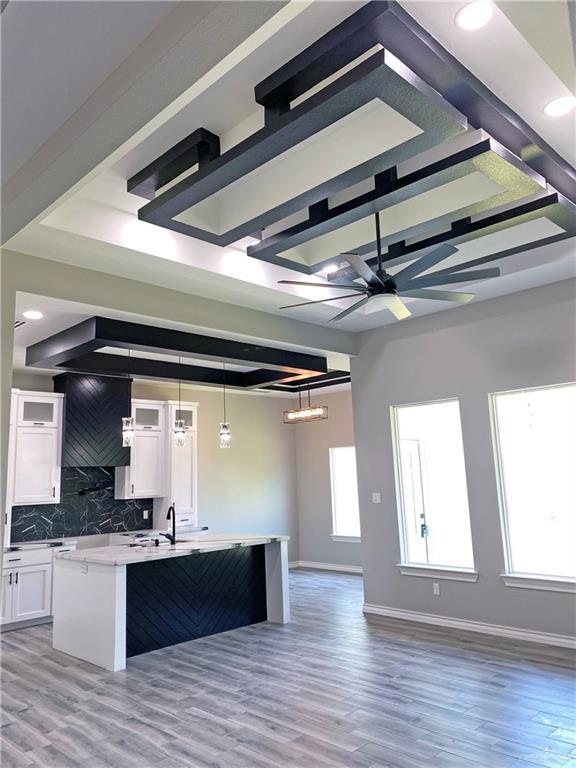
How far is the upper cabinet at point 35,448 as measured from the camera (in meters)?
6.40

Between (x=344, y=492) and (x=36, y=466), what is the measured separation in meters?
4.87

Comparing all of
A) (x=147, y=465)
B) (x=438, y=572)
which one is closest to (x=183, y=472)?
(x=147, y=465)

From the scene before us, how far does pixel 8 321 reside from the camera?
3.63 meters

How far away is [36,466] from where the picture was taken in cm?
657

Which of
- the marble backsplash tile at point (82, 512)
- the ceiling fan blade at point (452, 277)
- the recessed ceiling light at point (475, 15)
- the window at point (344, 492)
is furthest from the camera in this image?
the window at point (344, 492)

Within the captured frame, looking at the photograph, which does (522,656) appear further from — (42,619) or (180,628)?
(42,619)

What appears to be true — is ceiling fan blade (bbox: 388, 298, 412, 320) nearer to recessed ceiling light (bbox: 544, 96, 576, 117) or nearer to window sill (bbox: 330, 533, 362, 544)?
recessed ceiling light (bbox: 544, 96, 576, 117)

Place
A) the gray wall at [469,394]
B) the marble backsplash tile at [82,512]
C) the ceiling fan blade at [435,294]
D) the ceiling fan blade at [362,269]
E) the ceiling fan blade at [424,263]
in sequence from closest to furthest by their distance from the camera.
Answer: the ceiling fan blade at [362,269] → the ceiling fan blade at [424,263] → the ceiling fan blade at [435,294] → the gray wall at [469,394] → the marble backsplash tile at [82,512]

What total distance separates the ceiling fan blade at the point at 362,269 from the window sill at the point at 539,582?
3.07 meters

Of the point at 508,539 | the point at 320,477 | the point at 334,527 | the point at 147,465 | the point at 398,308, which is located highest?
the point at 398,308

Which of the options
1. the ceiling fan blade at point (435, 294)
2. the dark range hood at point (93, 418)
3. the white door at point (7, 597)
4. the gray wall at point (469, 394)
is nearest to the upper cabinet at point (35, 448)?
the dark range hood at point (93, 418)

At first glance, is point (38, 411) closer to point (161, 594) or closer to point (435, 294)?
point (161, 594)

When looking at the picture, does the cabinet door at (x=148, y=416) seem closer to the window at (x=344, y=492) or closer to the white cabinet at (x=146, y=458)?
the white cabinet at (x=146, y=458)

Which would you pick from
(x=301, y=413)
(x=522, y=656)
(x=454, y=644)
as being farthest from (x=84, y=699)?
(x=301, y=413)
